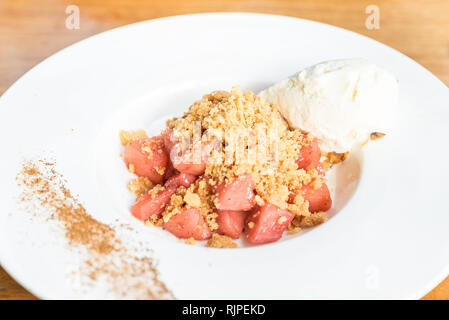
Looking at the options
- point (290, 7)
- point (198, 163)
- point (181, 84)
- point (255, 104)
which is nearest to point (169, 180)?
point (198, 163)

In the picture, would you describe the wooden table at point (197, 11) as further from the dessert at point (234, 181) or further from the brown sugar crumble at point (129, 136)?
the dessert at point (234, 181)

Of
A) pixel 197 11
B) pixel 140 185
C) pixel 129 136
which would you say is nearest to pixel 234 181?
pixel 140 185

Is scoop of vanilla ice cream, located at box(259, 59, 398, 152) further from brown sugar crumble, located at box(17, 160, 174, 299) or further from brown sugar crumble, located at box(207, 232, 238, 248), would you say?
brown sugar crumble, located at box(17, 160, 174, 299)

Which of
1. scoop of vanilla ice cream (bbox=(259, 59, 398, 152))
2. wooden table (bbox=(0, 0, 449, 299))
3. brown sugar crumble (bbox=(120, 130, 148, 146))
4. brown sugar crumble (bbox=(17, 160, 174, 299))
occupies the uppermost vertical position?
wooden table (bbox=(0, 0, 449, 299))

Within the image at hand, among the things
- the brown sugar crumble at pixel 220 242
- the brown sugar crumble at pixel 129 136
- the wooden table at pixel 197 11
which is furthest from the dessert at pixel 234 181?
the wooden table at pixel 197 11

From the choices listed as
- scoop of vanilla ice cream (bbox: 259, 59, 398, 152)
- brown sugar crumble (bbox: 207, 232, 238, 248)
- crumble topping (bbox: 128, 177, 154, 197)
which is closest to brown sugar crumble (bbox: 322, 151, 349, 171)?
scoop of vanilla ice cream (bbox: 259, 59, 398, 152)

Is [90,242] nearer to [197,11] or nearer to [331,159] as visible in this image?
[331,159]

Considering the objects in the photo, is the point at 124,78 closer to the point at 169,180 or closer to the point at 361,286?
the point at 169,180
